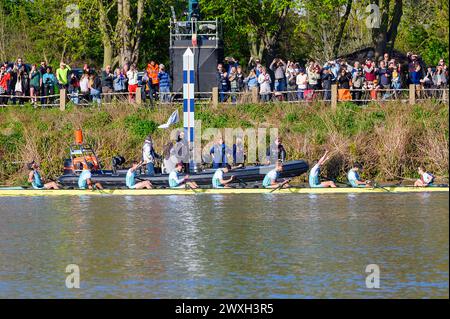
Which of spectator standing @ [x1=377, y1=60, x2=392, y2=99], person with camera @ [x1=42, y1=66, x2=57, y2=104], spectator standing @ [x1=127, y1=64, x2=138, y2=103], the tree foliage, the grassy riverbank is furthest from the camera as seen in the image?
the tree foliage

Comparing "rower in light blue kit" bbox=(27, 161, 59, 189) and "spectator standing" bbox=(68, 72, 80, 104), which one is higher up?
"spectator standing" bbox=(68, 72, 80, 104)

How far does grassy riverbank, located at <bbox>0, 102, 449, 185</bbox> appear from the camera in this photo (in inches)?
1626

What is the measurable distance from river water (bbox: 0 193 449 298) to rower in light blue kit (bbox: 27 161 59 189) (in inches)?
22.7

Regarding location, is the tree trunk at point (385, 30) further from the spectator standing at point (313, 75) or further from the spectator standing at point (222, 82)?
the spectator standing at point (222, 82)

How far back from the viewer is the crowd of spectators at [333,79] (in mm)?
43031

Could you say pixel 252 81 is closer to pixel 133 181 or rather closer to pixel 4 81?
pixel 133 181

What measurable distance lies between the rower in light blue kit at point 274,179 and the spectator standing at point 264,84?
5702 mm

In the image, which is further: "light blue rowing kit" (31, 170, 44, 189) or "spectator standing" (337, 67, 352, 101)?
"spectator standing" (337, 67, 352, 101)

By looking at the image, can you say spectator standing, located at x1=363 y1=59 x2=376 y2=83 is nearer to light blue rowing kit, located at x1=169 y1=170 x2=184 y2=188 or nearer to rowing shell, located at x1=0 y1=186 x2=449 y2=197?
rowing shell, located at x1=0 y1=186 x2=449 y2=197

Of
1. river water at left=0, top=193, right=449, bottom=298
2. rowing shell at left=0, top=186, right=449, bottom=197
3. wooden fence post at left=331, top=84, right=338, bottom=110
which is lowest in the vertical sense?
river water at left=0, top=193, right=449, bottom=298

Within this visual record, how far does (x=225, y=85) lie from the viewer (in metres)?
44.9

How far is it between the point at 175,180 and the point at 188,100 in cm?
282

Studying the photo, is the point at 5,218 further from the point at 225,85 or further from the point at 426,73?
the point at 426,73

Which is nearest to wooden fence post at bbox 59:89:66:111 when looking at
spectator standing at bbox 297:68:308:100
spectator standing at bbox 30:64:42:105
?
spectator standing at bbox 30:64:42:105
